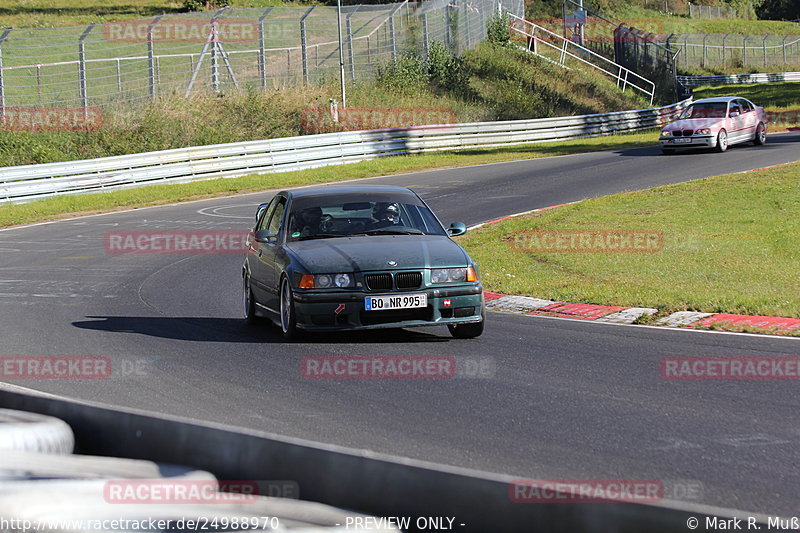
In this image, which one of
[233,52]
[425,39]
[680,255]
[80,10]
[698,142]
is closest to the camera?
[680,255]

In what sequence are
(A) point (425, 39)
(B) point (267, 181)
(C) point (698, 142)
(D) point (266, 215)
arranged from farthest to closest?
(A) point (425, 39)
(C) point (698, 142)
(B) point (267, 181)
(D) point (266, 215)

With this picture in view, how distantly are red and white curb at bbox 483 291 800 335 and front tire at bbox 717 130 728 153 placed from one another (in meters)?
20.6

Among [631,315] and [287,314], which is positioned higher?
[287,314]

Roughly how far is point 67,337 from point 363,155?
25.2m

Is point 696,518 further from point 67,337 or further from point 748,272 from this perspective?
point 748,272

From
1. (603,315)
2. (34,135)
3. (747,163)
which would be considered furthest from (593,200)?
(34,135)

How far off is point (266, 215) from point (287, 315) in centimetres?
234

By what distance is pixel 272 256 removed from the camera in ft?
35.0

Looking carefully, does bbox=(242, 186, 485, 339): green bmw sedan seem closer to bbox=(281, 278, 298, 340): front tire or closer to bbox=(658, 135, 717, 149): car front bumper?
bbox=(281, 278, 298, 340): front tire

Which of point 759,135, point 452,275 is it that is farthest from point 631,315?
point 759,135

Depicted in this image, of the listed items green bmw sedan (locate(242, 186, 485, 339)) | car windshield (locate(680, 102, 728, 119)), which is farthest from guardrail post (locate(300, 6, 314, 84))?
green bmw sedan (locate(242, 186, 485, 339))

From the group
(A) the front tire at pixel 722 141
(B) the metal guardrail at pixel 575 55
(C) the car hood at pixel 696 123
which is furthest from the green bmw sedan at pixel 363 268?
(B) the metal guardrail at pixel 575 55

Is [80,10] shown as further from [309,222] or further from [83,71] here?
[309,222]

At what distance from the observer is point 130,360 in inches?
361
